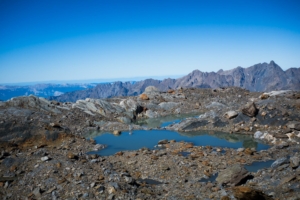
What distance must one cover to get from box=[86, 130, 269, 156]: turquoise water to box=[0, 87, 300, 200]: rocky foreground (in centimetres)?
158

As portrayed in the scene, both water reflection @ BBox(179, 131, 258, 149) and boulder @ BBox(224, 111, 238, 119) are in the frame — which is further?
boulder @ BBox(224, 111, 238, 119)

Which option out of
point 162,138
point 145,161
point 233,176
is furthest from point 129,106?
point 233,176

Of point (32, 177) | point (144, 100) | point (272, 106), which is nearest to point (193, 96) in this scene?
point (144, 100)

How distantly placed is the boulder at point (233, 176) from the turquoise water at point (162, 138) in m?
9.74

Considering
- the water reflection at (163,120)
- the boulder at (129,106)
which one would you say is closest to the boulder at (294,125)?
the water reflection at (163,120)

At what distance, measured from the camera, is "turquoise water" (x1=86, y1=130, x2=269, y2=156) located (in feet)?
78.8

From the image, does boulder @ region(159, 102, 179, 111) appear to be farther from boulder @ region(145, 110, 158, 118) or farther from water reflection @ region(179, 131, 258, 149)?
water reflection @ region(179, 131, 258, 149)

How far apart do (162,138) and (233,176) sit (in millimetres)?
14079

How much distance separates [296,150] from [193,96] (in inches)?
1413

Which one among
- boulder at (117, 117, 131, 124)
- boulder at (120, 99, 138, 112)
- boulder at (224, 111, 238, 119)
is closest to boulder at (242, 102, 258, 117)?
boulder at (224, 111, 238, 119)

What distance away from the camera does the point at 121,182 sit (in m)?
13.9

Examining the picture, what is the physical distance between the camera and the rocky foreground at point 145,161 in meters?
12.7

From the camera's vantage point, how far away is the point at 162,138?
27422mm

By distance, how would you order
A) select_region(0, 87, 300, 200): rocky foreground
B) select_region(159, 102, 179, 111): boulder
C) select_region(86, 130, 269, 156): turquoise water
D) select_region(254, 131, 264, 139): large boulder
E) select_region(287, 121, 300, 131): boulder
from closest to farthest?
select_region(0, 87, 300, 200): rocky foreground → select_region(86, 130, 269, 156): turquoise water → select_region(287, 121, 300, 131): boulder → select_region(254, 131, 264, 139): large boulder → select_region(159, 102, 179, 111): boulder
